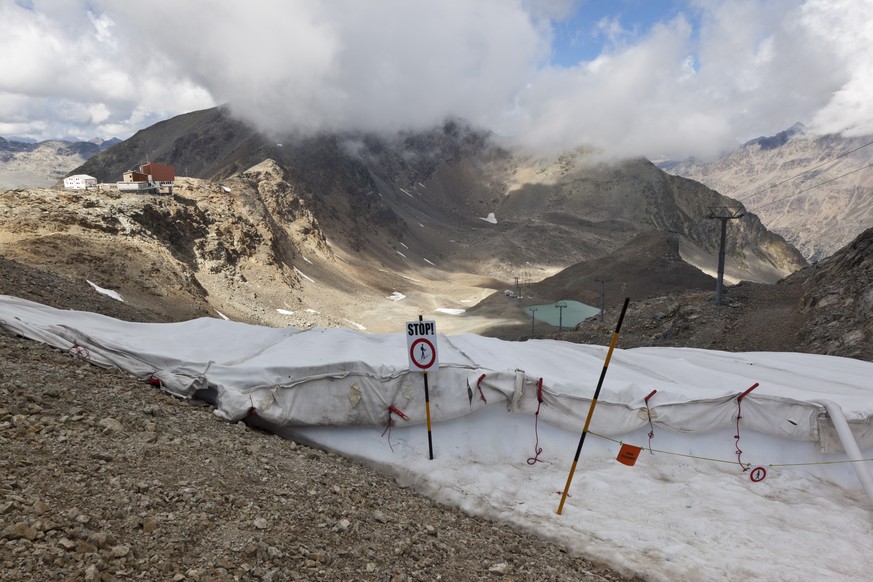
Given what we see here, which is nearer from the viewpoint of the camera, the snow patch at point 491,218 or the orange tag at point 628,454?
the orange tag at point 628,454

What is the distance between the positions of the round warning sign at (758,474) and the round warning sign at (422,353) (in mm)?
4476

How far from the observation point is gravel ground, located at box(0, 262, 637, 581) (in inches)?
137

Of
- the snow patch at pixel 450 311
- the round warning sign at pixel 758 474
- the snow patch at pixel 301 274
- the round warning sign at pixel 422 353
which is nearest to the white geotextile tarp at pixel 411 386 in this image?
the round warning sign at pixel 422 353

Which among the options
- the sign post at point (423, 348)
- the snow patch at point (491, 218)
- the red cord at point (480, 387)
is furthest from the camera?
the snow patch at point (491, 218)

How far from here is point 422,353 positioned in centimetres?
671

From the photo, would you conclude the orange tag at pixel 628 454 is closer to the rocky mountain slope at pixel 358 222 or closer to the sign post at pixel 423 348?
the sign post at pixel 423 348

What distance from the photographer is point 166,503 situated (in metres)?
4.09

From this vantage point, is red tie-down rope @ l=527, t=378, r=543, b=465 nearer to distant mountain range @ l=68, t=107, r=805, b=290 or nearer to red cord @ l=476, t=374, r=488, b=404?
red cord @ l=476, t=374, r=488, b=404

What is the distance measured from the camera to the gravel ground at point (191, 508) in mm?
3479

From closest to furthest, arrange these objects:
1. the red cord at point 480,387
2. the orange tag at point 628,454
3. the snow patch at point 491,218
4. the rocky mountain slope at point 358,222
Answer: the orange tag at point 628,454, the red cord at point 480,387, the rocky mountain slope at point 358,222, the snow patch at point 491,218

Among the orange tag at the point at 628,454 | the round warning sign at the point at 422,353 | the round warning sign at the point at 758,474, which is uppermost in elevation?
the round warning sign at the point at 422,353

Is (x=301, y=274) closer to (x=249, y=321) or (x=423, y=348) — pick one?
(x=249, y=321)

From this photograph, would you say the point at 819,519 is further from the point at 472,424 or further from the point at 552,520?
the point at 472,424

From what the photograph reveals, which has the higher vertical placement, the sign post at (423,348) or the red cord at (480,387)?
the sign post at (423,348)
